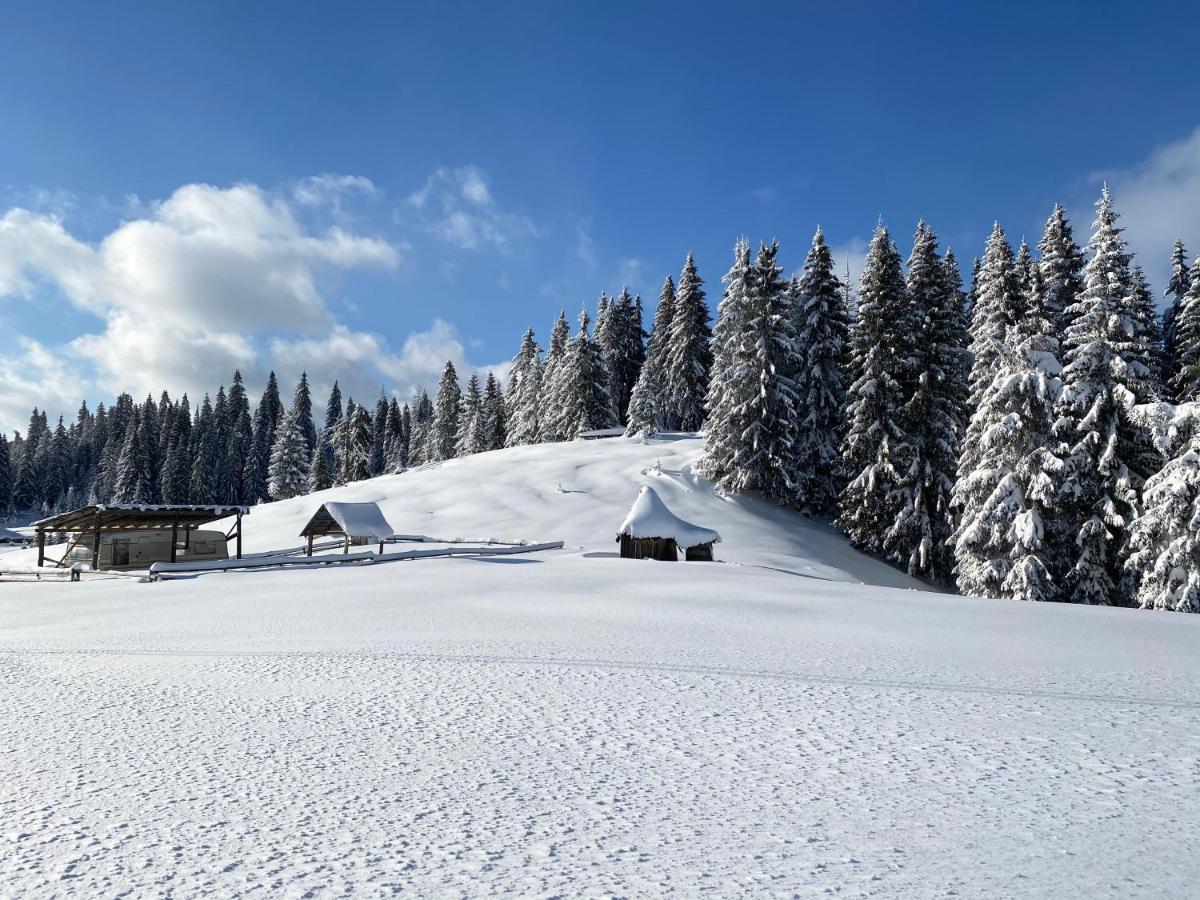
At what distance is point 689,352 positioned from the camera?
2469 inches

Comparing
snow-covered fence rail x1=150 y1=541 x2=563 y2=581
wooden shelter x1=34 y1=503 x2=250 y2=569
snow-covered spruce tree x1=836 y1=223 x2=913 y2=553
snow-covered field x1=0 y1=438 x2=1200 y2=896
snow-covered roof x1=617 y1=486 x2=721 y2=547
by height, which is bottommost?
snow-covered field x1=0 y1=438 x2=1200 y2=896

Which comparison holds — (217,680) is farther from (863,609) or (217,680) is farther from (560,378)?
(560,378)

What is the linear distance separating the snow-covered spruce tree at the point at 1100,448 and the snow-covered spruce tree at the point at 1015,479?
2.42 feet

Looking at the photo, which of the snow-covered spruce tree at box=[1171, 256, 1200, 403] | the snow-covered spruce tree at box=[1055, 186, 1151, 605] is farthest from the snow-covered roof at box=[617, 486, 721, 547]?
the snow-covered spruce tree at box=[1171, 256, 1200, 403]

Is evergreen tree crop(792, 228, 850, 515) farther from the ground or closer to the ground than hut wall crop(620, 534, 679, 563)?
farther from the ground

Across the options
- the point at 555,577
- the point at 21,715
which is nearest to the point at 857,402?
the point at 555,577

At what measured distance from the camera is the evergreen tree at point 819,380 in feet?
133

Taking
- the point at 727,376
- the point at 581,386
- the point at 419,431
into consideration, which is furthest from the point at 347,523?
the point at 419,431

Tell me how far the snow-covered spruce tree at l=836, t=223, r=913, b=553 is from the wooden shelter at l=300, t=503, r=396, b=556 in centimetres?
2316

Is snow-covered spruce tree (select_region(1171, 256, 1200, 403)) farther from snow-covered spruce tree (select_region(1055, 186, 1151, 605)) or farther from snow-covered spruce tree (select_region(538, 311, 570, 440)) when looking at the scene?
snow-covered spruce tree (select_region(538, 311, 570, 440))

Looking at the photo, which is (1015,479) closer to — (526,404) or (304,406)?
(526,404)

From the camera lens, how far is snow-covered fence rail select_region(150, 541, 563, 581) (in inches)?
1057

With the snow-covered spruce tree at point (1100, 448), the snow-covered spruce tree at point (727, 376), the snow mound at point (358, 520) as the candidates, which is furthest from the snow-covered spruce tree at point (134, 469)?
the snow-covered spruce tree at point (1100, 448)

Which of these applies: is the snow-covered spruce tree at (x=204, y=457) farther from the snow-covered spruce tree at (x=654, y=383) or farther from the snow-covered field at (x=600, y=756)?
the snow-covered field at (x=600, y=756)
